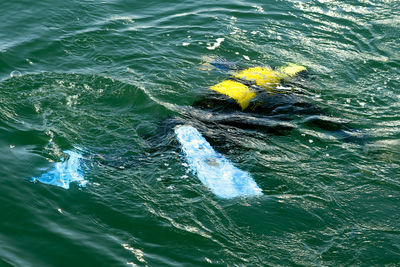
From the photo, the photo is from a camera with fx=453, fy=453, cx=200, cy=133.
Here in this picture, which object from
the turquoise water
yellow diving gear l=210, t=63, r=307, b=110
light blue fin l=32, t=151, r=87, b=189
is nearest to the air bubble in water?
the turquoise water

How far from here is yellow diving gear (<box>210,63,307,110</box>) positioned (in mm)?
6803

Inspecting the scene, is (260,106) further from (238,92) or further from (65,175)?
(65,175)

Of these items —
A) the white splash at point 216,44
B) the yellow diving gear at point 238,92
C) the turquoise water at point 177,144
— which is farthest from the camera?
the white splash at point 216,44

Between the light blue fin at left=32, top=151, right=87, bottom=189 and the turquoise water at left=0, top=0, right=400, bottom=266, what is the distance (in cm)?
11

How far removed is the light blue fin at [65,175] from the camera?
5442 mm

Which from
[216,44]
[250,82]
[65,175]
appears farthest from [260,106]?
[65,175]

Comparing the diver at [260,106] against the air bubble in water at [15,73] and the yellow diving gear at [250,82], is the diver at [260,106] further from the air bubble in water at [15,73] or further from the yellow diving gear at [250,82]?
the air bubble in water at [15,73]

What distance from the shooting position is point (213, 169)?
18.9 ft

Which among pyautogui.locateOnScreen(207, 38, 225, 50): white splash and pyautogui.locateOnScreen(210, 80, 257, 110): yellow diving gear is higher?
pyautogui.locateOnScreen(207, 38, 225, 50): white splash

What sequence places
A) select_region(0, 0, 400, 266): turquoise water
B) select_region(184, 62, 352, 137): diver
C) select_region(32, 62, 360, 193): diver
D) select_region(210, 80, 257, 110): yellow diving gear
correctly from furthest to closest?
select_region(210, 80, 257, 110): yellow diving gear
select_region(184, 62, 352, 137): diver
select_region(32, 62, 360, 193): diver
select_region(0, 0, 400, 266): turquoise water

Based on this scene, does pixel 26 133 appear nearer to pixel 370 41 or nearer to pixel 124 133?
pixel 124 133

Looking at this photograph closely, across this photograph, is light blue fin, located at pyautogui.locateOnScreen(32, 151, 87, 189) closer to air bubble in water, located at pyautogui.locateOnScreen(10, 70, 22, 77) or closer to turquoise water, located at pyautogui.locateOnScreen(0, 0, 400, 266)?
turquoise water, located at pyautogui.locateOnScreen(0, 0, 400, 266)

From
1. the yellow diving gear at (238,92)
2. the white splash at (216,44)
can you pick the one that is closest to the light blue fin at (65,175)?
the yellow diving gear at (238,92)

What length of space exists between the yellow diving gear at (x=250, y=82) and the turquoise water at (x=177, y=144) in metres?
0.44
